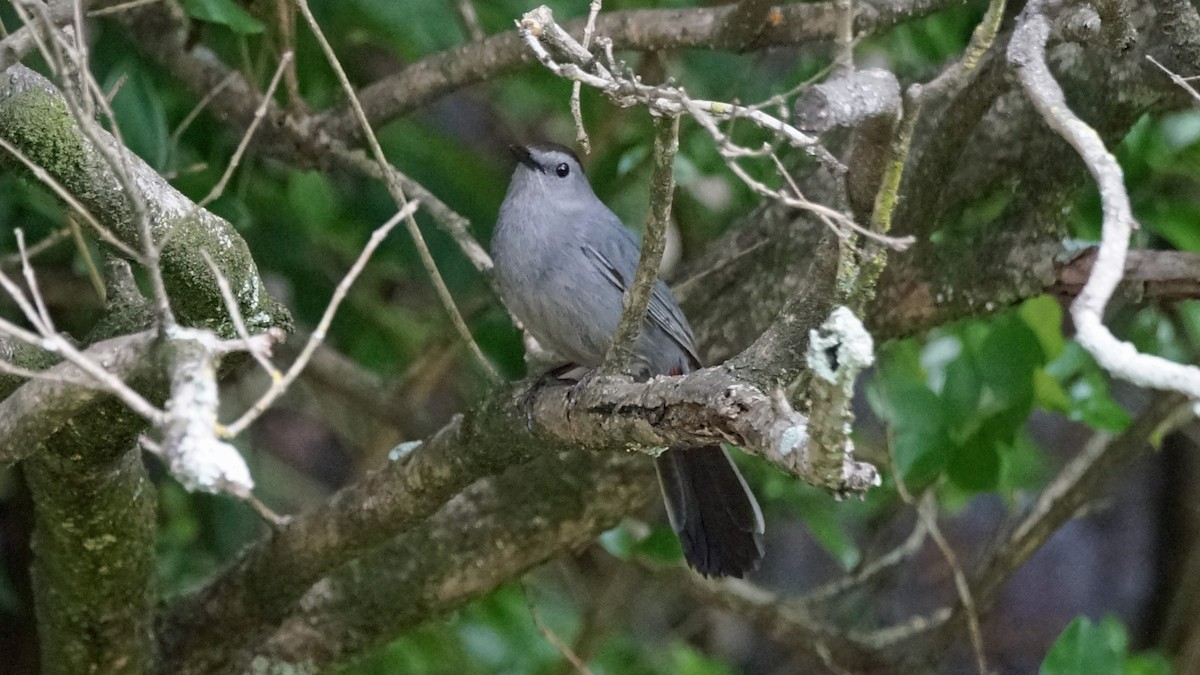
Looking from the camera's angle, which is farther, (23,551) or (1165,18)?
(23,551)

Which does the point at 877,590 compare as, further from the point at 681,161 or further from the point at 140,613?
the point at 140,613

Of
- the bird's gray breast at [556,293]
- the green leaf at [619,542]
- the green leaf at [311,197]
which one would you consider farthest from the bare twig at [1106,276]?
the green leaf at [311,197]

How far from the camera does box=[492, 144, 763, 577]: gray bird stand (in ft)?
9.71

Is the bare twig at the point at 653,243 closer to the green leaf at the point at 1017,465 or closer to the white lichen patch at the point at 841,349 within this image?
the white lichen patch at the point at 841,349

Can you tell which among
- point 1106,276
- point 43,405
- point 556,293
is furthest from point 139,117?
point 1106,276

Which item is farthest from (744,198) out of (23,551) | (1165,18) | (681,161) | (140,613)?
(23,551)

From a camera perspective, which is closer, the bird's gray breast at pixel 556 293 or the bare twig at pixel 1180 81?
the bare twig at pixel 1180 81

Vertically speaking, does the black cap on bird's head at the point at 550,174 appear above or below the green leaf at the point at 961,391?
above

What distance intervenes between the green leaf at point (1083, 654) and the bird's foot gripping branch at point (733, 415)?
3.38ft

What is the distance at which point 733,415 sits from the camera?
5.46 ft

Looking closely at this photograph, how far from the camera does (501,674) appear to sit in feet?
12.4

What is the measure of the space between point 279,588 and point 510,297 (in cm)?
91

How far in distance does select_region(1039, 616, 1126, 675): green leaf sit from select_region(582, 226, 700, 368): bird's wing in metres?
1.06

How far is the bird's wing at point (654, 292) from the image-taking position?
9.93 feet
